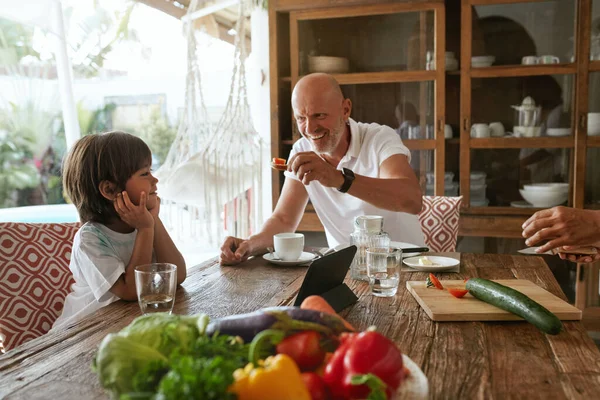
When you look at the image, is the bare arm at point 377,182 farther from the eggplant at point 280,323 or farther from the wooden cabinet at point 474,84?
the eggplant at point 280,323

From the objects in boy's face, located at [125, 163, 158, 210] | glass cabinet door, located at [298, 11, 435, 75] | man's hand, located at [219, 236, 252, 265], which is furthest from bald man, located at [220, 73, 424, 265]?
glass cabinet door, located at [298, 11, 435, 75]

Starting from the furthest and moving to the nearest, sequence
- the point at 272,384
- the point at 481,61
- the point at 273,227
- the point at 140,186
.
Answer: the point at 481,61, the point at 273,227, the point at 140,186, the point at 272,384

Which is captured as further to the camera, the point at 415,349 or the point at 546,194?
the point at 546,194

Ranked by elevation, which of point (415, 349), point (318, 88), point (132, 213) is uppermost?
point (318, 88)

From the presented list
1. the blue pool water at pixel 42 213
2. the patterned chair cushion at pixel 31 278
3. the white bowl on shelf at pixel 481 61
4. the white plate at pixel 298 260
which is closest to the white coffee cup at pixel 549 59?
the white bowl on shelf at pixel 481 61

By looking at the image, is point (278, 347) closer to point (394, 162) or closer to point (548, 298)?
point (548, 298)

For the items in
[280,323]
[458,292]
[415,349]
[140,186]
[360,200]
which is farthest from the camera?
[360,200]

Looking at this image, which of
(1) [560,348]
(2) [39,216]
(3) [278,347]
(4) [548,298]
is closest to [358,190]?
(4) [548,298]

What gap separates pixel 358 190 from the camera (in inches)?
79.3

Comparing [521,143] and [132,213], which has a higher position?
[521,143]

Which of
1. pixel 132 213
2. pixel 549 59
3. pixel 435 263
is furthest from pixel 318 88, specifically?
pixel 549 59

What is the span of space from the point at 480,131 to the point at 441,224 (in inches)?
36.0

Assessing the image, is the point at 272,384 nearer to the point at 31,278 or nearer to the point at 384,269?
the point at 384,269

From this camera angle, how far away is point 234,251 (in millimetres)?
1872
